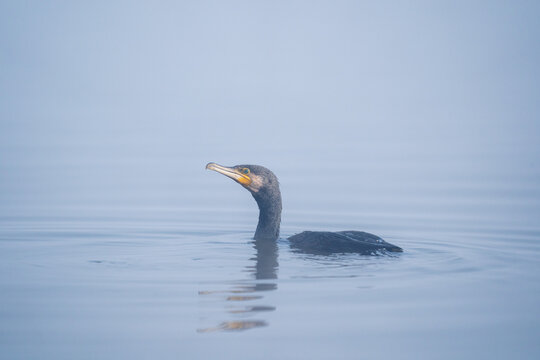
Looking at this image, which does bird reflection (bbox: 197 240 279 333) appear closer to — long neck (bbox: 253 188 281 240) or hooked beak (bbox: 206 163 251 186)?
long neck (bbox: 253 188 281 240)

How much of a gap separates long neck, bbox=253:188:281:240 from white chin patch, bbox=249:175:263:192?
86mm

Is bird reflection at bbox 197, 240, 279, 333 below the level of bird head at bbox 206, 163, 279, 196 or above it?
below

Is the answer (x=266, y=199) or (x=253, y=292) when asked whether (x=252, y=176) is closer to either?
(x=266, y=199)

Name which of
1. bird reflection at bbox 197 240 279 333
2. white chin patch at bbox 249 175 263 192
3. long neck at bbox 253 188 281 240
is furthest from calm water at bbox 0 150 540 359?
white chin patch at bbox 249 175 263 192

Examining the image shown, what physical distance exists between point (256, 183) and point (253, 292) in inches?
157

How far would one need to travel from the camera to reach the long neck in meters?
12.0

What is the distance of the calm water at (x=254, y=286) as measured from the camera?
6.56 metres

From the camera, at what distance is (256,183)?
12016 mm

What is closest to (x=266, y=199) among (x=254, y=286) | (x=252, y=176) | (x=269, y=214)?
(x=269, y=214)

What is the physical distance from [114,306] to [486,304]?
3.42m

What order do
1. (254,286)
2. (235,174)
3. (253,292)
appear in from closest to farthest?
(253,292), (254,286), (235,174)

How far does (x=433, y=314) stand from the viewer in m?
7.50

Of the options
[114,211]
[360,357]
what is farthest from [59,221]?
[360,357]

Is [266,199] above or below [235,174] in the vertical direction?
below
